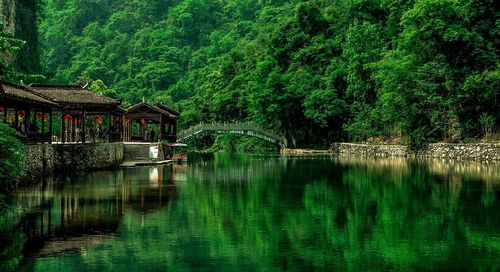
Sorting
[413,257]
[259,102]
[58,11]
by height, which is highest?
[58,11]

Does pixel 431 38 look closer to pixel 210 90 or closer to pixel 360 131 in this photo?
pixel 360 131

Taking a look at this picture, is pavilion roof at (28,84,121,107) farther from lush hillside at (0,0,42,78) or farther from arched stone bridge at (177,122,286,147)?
arched stone bridge at (177,122,286,147)

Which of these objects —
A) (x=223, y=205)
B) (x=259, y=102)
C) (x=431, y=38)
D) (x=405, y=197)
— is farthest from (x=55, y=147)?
(x=259, y=102)

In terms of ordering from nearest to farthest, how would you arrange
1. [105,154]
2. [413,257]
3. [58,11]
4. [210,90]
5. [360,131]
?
[413,257], [105,154], [360,131], [210,90], [58,11]

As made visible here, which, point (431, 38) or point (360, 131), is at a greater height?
point (431, 38)

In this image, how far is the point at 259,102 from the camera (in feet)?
267

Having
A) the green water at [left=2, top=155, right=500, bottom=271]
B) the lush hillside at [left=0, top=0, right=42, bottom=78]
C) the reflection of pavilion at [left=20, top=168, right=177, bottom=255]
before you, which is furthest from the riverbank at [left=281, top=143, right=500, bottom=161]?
the lush hillside at [left=0, top=0, right=42, bottom=78]

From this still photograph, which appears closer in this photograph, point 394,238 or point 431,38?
point 394,238

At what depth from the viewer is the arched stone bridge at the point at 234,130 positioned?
7281cm

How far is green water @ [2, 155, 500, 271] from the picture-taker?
1546 centimetres

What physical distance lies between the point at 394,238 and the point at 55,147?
83.8ft

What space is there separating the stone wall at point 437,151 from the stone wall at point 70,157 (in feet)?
75.7

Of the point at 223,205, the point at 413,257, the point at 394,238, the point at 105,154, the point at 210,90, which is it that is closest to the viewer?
the point at 413,257

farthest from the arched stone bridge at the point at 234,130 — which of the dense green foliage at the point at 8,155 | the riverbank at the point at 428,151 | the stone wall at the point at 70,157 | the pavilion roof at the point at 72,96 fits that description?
the dense green foliage at the point at 8,155
